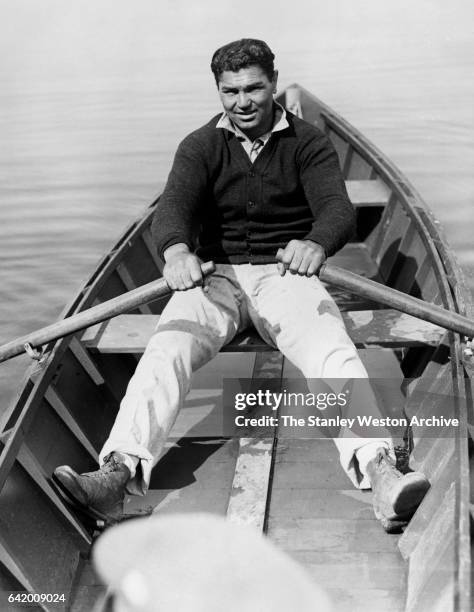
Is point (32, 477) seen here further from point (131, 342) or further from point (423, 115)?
point (423, 115)

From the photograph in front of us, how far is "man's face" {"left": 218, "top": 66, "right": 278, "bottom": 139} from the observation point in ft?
11.6

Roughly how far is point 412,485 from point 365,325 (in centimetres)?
127

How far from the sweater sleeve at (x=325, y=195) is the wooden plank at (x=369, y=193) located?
1.88m

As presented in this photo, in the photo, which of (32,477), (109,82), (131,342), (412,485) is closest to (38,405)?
(32,477)

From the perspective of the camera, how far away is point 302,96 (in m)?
7.54

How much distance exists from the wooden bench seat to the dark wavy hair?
1160 mm

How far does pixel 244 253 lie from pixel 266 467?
0.98 meters

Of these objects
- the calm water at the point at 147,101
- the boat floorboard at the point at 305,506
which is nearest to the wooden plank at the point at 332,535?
the boat floorboard at the point at 305,506

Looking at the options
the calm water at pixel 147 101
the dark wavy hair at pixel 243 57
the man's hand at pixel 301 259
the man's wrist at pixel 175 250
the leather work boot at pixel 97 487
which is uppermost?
the dark wavy hair at pixel 243 57

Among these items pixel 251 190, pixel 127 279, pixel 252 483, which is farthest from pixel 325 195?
pixel 127 279

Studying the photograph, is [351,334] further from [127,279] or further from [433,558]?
[127,279]

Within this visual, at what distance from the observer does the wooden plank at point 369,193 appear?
5.56 meters

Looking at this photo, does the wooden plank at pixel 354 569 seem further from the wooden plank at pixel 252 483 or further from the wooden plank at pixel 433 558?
the wooden plank at pixel 252 483

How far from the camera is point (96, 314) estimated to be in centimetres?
336
